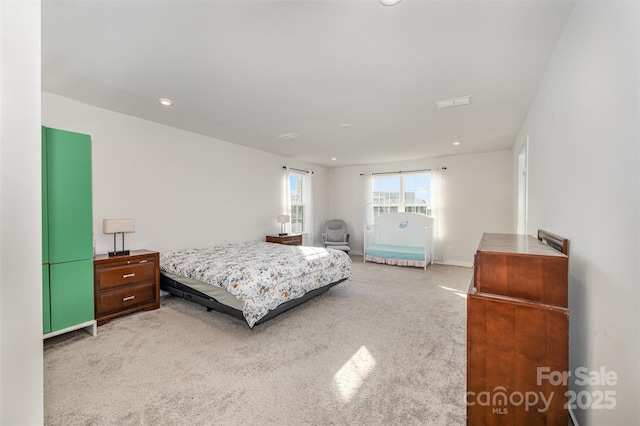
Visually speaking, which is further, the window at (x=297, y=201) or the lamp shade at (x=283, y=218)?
the window at (x=297, y=201)

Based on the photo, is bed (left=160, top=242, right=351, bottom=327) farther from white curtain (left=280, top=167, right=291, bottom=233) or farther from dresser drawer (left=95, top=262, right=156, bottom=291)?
white curtain (left=280, top=167, right=291, bottom=233)

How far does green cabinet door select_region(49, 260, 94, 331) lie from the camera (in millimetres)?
2422

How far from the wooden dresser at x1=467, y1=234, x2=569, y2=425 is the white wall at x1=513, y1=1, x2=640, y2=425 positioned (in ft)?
0.60

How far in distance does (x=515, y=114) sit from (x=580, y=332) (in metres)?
2.97

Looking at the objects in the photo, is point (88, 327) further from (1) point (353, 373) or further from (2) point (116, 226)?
(1) point (353, 373)

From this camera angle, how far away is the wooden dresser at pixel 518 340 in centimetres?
112

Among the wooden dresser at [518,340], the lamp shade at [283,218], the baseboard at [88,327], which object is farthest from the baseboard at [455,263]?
the baseboard at [88,327]

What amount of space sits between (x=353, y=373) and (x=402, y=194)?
533cm

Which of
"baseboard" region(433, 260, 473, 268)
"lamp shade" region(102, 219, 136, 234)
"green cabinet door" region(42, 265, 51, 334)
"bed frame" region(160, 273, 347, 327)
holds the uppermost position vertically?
"lamp shade" region(102, 219, 136, 234)

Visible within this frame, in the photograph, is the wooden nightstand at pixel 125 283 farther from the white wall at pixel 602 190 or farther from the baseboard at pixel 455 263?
the baseboard at pixel 455 263

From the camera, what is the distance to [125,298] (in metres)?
3.09

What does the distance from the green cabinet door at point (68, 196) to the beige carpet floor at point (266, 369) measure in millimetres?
887

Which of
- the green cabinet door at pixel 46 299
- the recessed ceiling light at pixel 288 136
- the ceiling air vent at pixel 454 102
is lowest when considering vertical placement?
the green cabinet door at pixel 46 299

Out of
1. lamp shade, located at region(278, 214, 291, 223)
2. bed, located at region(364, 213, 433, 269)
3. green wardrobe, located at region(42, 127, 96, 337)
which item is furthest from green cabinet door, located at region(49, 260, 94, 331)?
bed, located at region(364, 213, 433, 269)
